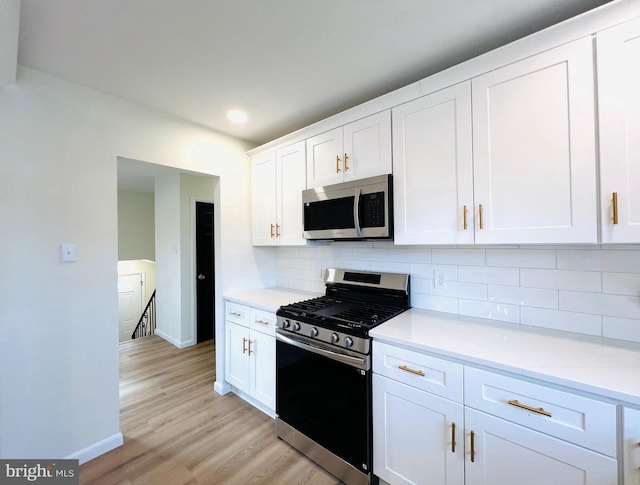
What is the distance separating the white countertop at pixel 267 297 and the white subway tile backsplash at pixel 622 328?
191 cm

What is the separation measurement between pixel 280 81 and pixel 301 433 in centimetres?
238


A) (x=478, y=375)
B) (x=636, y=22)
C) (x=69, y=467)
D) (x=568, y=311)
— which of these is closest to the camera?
(x=636, y=22)

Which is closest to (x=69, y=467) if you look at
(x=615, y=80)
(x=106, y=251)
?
(x=106, y=251)

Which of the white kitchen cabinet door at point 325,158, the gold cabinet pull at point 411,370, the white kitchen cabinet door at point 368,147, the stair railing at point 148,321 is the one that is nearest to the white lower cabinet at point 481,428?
the gold cabinet pull at point 411,370

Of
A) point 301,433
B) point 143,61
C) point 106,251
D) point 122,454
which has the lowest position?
point 122,454

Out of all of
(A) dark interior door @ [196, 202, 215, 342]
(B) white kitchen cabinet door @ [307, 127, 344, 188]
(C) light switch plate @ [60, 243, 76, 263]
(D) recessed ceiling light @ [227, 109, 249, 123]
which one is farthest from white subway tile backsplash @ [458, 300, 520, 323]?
(A) dark interior door @ [196, 202, 215, 342]

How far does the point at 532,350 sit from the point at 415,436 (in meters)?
0.71

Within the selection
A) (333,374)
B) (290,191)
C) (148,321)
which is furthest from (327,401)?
(148,321)

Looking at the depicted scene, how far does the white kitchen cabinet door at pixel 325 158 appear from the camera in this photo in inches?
83.7

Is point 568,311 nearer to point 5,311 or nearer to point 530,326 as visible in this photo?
point 530,326

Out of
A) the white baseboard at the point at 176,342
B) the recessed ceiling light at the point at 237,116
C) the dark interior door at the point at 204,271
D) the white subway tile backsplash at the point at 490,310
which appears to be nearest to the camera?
the white subway tile backsplash at the point at 490,310

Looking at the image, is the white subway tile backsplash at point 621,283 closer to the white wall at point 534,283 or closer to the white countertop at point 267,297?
the white wall at point 534,283

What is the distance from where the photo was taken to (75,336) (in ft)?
5.98

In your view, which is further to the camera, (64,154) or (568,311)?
(64,154)
